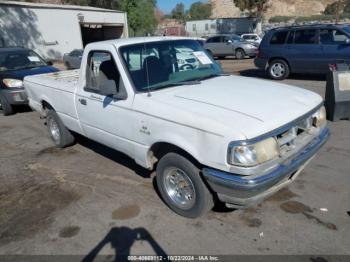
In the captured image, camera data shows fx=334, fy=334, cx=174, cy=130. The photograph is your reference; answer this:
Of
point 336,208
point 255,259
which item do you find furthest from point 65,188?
point 336,208

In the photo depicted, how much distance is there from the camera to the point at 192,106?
11.0 feet

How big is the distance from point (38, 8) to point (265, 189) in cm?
2629

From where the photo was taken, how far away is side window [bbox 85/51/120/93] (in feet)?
14.1

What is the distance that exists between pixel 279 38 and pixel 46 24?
19814 millimetres

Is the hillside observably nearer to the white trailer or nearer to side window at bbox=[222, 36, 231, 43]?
the white trailer

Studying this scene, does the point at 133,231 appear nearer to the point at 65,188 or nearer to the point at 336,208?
the point at 65,188

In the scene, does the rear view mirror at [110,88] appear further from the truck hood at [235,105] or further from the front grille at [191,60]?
the front grille at [191,60]

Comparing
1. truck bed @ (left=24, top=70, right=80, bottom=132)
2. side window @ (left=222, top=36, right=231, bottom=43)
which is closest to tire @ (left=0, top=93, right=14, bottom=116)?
truck bed @ (left=24, top=70, right=80, bottom=132)

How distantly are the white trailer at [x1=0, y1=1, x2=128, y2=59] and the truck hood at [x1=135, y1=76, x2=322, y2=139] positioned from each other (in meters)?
22.8

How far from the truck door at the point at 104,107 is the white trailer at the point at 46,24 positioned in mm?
21193

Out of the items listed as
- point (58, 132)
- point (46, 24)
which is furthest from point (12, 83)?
point (46, 24)

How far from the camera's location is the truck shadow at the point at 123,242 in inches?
125

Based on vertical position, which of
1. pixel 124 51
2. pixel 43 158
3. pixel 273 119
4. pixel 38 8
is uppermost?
pixel 38 8

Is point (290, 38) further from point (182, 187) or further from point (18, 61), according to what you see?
point (182, 187)
